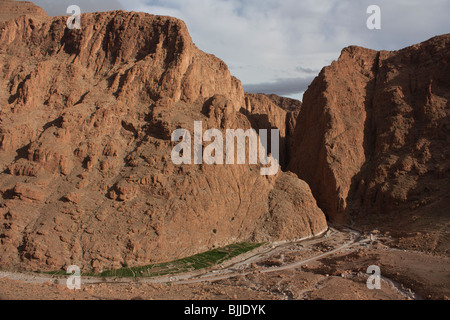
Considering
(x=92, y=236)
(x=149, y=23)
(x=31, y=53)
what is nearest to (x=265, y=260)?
(x=92, y=236)

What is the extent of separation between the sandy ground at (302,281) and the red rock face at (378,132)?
8.69 meters

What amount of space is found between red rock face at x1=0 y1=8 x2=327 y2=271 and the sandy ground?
3.68 metres

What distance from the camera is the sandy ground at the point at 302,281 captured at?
19781 mm

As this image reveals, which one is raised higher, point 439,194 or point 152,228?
point 439,194

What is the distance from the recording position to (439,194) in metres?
39.3

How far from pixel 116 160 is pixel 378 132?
37165mm

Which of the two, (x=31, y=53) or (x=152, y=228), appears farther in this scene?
(x=31, y=53)

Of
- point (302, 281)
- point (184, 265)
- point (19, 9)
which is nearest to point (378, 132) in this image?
point (302, 281)

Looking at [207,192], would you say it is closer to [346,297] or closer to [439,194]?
[346,297]

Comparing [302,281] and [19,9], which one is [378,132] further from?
[19,9]

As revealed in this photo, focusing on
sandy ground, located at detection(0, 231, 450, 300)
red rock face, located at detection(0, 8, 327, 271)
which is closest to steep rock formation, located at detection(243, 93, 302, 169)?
red rock face, located at detection(0, 8, 327, 271)

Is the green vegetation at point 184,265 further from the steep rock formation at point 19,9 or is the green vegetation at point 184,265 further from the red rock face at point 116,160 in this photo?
the steep rock formation at point 19,9

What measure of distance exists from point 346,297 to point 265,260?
1165 cm

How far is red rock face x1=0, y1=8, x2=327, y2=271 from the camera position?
30.3 meters
